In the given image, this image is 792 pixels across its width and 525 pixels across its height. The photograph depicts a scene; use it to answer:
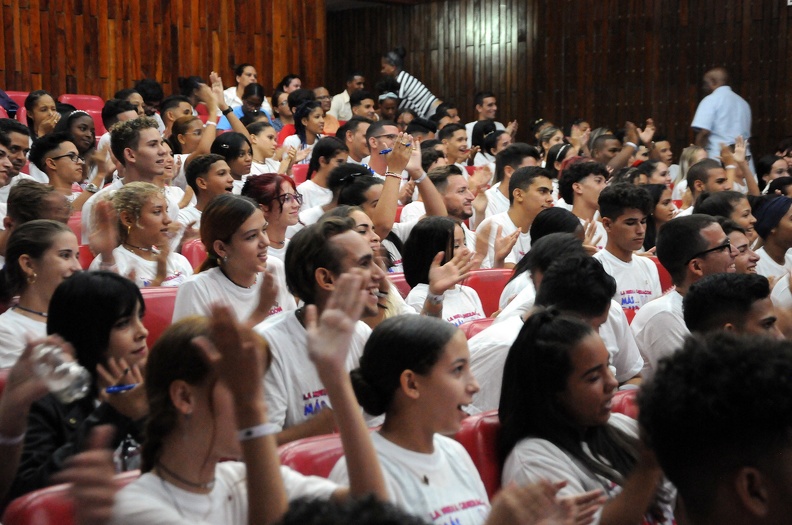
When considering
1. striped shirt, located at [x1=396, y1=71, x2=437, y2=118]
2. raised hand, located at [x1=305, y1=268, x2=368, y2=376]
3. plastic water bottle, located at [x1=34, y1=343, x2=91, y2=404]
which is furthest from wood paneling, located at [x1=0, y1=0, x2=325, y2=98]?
raised hand, located at [x1=305, y1=268, x2=368, y2=376]

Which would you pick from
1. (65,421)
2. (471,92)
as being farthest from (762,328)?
(471,92)

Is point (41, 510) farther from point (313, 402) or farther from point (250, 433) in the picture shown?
point (313, 402)

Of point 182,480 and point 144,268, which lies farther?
point 144,268

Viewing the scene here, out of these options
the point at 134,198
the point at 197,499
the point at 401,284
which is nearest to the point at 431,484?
the point at 197,499

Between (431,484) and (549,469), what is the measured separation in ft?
0.92

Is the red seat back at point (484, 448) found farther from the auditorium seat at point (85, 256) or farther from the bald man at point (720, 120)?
the bald man at point (720, 120)

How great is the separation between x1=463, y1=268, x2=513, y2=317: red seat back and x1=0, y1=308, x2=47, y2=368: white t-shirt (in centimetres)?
191

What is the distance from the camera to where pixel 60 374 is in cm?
179

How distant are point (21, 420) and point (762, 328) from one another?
1928 mm

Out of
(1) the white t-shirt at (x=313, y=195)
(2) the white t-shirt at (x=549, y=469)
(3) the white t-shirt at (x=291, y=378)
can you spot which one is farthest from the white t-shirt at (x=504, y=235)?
(2) the white t-shirt at (x=549, y=469)

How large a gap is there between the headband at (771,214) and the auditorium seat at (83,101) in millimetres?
5916

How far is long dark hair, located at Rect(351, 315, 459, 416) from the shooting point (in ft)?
6.28

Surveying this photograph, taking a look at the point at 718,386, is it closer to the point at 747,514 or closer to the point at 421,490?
the point at 747,514

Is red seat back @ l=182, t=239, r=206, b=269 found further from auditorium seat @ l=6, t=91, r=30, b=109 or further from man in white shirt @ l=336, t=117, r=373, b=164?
auditorium seat @ l=6, t=91, r=30, b=109
